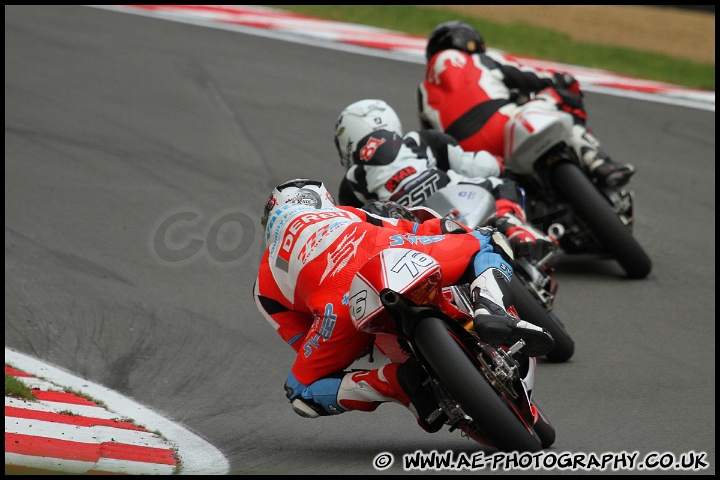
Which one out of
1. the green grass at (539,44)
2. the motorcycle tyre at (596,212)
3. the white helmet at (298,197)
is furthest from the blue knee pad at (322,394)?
the green grass at (539,44)

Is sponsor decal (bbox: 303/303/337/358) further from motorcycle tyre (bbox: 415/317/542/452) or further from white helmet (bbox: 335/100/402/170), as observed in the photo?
white helmet (bbox: 335/100/402/170)

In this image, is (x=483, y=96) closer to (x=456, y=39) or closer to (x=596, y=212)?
(x=456, y=39)

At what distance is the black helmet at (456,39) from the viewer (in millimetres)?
8180

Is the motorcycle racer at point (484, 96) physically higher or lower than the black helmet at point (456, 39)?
lower

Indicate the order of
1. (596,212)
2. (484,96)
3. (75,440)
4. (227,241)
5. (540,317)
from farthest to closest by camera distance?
(227,241), (484,96), (596,212), (540,317), (75,440)

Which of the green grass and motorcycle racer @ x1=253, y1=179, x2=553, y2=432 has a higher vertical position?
the green grass

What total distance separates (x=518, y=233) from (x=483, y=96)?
1.77 meters

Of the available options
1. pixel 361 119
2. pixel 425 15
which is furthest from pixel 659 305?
pixel 425 15

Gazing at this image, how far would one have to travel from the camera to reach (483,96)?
7.91 meters

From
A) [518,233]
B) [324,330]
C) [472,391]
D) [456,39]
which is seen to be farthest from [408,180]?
[472,391]

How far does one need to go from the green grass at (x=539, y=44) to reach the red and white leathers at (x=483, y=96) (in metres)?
5.38

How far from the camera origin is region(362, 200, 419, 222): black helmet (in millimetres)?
5441

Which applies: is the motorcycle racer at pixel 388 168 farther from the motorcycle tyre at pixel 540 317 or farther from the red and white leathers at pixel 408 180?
the motorcycle tyre at pixel 540 317

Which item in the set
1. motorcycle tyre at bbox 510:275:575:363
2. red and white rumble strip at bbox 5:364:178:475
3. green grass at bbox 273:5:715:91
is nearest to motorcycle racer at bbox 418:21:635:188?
motorcycle tyre at bbox 510:275:575:363
